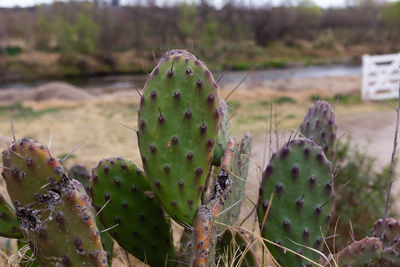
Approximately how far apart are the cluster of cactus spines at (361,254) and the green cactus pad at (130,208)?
629mm

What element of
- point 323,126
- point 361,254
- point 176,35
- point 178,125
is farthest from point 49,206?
point 176,35

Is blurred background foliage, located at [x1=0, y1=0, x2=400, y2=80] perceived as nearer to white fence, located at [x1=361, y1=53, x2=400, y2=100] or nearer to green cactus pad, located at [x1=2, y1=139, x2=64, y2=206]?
white fence, located at [x1=361, y1=53, x2=400, y2=100]

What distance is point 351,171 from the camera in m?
3.90

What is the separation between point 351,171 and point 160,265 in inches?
104

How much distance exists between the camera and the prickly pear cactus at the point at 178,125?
1.28 metres

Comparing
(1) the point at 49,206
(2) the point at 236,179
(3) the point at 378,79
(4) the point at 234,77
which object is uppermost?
(1) the point at 49,206

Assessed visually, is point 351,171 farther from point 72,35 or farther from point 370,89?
point 72,35

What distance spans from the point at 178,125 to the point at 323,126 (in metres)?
0.82

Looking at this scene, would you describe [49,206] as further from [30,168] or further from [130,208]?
[130,208]

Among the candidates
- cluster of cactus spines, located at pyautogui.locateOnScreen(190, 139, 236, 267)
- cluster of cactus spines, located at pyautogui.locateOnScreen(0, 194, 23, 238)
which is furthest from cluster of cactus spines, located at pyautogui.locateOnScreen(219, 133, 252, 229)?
cluster of cactus spines, located at pyautogui.locateOnScreen(0, 194, 23, 238)

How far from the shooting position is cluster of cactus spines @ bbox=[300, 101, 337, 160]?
1.86m

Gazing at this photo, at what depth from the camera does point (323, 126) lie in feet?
6.13

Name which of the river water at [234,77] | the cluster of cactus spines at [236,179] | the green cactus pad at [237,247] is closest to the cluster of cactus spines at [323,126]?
the cluster of cactus spines at [236,179]

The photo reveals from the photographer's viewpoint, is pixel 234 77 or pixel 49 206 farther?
pixel 234 77
